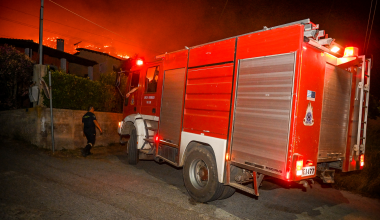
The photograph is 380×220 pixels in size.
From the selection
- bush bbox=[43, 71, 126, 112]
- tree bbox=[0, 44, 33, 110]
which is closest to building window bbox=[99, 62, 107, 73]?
tree bbox=[0, 44, 33, 110]

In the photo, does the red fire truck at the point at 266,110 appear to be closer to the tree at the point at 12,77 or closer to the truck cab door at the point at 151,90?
the truck cab door at the point at 151,90

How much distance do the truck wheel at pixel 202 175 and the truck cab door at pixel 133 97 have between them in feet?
10.0

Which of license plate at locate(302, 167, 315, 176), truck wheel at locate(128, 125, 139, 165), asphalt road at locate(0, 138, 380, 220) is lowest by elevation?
asphalt road at locate(0, 138, 380, 220)

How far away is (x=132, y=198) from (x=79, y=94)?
677cm

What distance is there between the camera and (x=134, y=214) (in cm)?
398

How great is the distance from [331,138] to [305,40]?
1.80 m

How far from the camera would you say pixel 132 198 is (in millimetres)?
4699

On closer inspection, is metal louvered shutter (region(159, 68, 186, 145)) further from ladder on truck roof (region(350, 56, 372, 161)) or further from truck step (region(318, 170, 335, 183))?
ladder on truck roof (region(350, 56, 372, 161))

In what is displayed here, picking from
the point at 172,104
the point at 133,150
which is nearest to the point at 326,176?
the point at 172,104

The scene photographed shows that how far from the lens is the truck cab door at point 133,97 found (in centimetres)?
765

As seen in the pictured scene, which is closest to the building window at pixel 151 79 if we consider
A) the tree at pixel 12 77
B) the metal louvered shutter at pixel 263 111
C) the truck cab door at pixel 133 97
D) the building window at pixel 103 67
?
the truck cab door at pixel 133 97

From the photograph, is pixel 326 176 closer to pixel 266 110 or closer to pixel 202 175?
pixel 266 110

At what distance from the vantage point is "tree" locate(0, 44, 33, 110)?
35.9ft

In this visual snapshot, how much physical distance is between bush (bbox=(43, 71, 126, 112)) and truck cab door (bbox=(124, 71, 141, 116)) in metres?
2.26
